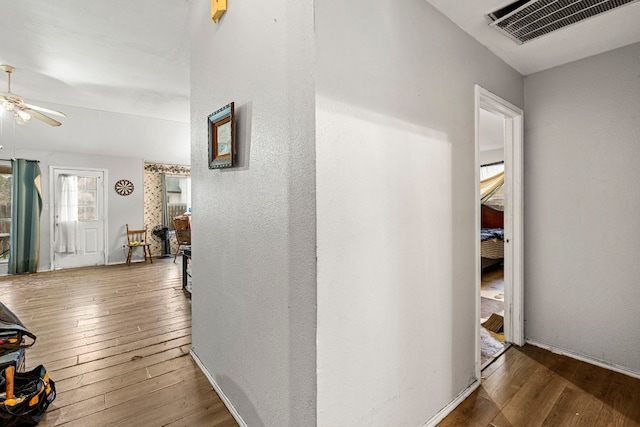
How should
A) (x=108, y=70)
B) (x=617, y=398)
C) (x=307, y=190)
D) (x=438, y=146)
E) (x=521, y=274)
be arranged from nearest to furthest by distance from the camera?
1. (x=307, y=190)
2. (x=438, y=146)
3. (x=617, y=398)
4. (x=521, y=274)
5. (x=108, y=70)

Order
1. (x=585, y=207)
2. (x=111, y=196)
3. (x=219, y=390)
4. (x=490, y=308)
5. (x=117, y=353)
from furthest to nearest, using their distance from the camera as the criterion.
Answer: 1. (x=111, y=196)
2. (x=490, y=308)
3. (x=117, y=353)
4. (x=585, y=207)
5. (x=219, y=390)

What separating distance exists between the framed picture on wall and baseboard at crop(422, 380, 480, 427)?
177 cm

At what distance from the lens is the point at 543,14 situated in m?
1.71

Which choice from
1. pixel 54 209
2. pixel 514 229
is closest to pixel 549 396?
pixel 514 229

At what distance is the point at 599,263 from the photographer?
222cm

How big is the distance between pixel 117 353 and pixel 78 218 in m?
5.00

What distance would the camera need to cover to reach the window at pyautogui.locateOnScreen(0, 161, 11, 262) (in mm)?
5391

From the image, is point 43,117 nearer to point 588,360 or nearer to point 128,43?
point 128,43

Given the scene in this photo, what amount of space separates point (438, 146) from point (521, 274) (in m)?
1.61

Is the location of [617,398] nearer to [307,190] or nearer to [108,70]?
[307,190]

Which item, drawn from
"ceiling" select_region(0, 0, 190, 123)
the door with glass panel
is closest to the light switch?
"ceiling" select_region(0, 0, 190, 123)

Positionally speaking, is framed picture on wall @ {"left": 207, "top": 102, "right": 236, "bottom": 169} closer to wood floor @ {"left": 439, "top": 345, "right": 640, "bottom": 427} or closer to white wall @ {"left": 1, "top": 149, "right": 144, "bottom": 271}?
wood floor @ {"left": 439, "top": 345, "right": 640, "bottom": 427}

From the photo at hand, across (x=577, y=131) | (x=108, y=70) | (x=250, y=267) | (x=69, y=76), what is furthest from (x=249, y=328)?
(x=69, y=76)

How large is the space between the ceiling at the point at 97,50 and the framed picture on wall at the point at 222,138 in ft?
4.21
